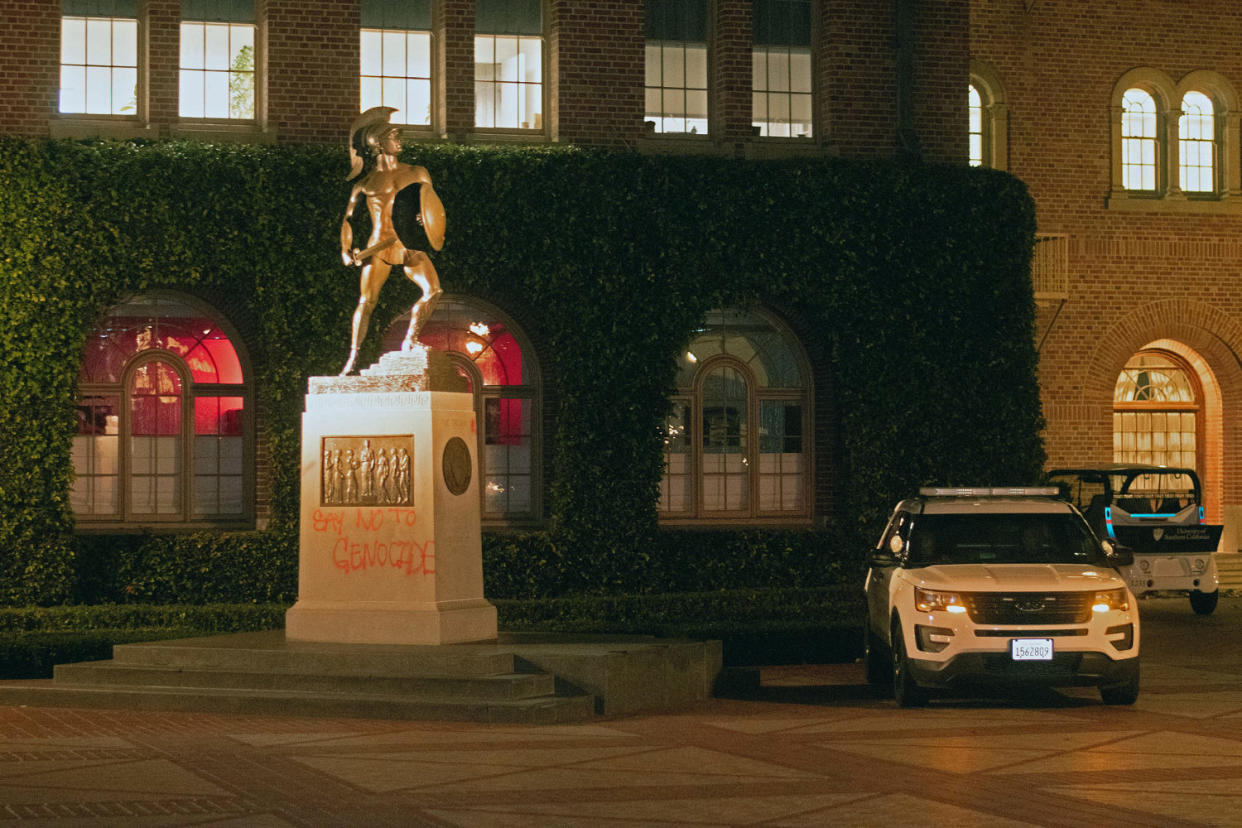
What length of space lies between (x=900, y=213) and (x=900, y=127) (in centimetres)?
148

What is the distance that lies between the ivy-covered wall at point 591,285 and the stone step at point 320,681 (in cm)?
669

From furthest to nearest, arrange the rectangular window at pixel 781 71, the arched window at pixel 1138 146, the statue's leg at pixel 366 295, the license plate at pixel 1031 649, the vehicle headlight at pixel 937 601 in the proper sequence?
the arched window at pixel 1138 146, the rectangular window at pixel 781 71, the statue's leg at pixel 366 295, the vehicle headlight at pixel 937 601, the license plate at pixel 1031 649

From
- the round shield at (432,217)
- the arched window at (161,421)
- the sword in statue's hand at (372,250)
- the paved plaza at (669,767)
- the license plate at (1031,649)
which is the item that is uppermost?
the round shield at (432,217)

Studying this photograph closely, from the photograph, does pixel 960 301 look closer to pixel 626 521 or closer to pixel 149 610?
pixel 626 521

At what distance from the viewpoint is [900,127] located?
2408 cm

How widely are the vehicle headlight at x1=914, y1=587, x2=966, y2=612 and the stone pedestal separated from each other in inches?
145

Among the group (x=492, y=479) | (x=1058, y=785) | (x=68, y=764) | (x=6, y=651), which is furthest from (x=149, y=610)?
(x=1058, y=785)

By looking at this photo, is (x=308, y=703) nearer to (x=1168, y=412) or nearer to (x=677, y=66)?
(x=677, y=66)

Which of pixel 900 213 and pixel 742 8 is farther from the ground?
pixel 742 8

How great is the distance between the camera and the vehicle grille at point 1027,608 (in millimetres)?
13836

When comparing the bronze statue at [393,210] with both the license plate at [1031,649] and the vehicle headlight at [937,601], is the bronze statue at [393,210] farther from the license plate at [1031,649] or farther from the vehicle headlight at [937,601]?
the license plate at [1031,649]

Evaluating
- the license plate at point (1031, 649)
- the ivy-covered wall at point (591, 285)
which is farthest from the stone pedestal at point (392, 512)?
the ivy-covered wall at point (591, 285)

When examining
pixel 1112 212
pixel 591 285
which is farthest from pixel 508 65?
pixel 1112 212

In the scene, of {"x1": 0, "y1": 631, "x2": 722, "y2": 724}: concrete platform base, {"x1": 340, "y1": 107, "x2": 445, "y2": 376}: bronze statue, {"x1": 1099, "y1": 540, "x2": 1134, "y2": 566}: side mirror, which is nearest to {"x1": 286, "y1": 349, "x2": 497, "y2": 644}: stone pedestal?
{"x1": 0, "y1": 631, "x2": 722, "y2": 724}: concrete platform base
